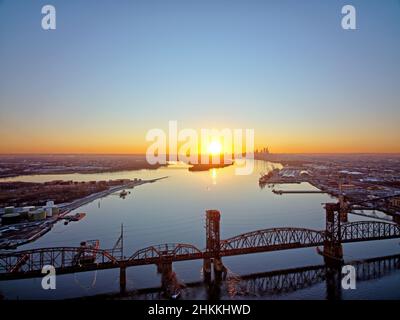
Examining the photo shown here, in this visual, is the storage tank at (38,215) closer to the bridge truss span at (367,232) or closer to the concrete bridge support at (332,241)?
the concrete bridge support at (332,241)

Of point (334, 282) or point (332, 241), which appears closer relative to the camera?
point (334, 282)

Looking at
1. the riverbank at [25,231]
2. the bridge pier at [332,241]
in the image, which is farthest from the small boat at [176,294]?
the riverbank at [25,231]

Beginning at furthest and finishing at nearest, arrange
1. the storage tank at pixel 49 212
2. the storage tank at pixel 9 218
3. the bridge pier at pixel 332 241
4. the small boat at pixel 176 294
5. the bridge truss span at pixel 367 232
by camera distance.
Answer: the storage tank at pixel 49 212
the storage tank at pixel 9 218
the bridge truss span at pixel 367 232
the bridge pier at pixel 332 241
the small boat at pixel 176 294

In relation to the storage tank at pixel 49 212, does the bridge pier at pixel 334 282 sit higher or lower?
lower

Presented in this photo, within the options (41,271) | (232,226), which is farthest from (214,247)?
(232,226)
